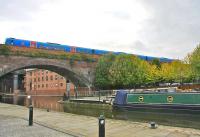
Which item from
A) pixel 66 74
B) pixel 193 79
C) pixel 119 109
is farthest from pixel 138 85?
pixel 119 109

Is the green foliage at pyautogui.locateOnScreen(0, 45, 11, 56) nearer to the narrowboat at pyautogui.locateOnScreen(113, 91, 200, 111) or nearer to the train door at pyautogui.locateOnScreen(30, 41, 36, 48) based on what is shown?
the train door at pyautogui.locateOnScreen(30, 41, 36, 48)

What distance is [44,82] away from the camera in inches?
2950

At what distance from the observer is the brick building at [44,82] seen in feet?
221

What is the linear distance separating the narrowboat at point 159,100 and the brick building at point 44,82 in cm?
4122

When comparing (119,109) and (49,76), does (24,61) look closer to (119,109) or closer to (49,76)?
(119,109)

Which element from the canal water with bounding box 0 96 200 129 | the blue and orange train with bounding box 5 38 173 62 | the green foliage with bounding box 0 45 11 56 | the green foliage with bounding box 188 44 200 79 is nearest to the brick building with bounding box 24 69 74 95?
the blue and orange train with bounding box 5 38 173 62

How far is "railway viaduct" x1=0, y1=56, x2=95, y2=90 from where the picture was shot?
40375 mm

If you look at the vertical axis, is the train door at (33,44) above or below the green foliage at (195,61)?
above

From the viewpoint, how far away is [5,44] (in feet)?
130

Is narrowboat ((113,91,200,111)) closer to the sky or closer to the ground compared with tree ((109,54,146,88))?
closer to the ground

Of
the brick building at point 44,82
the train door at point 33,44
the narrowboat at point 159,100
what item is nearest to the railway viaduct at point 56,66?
the train door at point 33,44

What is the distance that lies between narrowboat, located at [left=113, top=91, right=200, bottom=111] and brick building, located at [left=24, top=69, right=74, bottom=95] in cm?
4122

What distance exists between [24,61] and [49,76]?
1247 inches

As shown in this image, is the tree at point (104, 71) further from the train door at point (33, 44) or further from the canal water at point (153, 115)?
the canal water at point (153, 115)
